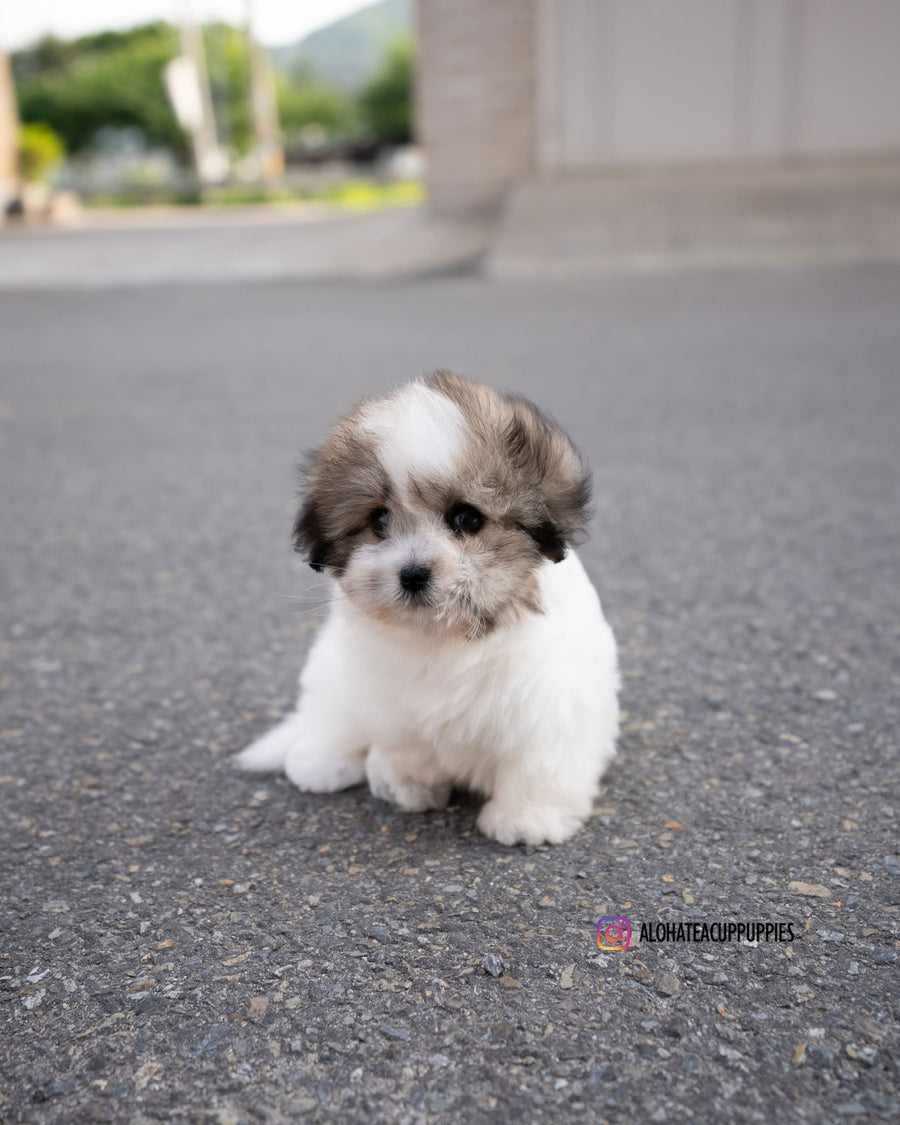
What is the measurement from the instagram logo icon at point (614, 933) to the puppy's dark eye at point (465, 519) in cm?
95

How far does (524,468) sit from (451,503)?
186 mm

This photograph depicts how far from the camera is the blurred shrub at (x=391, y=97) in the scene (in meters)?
90.1

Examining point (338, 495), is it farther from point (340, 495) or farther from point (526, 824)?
point (526, 824)

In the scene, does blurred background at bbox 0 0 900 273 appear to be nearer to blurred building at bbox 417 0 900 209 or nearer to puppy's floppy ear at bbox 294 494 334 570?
blurred building at bbox 417 0 900 209

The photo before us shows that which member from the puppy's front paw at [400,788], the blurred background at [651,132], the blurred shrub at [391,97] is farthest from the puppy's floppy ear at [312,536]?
the blurred shrub at [391,97]

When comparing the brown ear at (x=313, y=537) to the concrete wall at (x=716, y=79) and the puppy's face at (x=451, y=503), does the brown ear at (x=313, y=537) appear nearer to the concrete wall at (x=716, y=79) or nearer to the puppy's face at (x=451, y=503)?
the puppy's face at (x=451, y=503)

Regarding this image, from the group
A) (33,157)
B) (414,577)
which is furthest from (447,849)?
(33,157)

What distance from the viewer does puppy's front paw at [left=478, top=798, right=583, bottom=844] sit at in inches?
105

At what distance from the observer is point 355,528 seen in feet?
8.04

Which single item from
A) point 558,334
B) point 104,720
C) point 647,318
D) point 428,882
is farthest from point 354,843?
point 647,318

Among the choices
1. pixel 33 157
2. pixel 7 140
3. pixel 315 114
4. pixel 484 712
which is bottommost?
pixel 315 114

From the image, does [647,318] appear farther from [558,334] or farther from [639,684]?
[639,684]

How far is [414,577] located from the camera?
230 cm

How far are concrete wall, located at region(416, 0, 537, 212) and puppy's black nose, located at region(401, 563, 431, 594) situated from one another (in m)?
14.9
